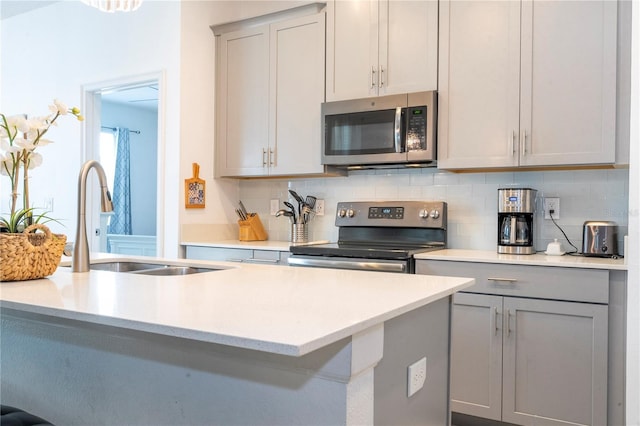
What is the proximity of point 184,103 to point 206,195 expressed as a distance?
657 millimetres

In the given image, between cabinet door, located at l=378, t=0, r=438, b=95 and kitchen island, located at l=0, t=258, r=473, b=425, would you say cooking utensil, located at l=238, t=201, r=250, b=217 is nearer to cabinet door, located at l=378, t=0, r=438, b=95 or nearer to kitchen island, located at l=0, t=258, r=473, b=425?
cabinet door, located at l=378, t=0, r=438, b=95

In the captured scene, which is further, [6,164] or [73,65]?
[73,65]

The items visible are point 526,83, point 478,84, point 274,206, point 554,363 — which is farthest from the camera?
point 274,206

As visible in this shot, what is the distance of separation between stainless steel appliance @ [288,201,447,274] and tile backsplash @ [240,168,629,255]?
13 centimetres

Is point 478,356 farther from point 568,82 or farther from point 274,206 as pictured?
point 274,206

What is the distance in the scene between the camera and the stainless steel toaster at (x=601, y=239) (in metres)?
2.59

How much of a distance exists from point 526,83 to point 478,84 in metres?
0.25

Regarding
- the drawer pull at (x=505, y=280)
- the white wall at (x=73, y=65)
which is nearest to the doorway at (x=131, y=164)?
the white wall at (x=73, y=65)

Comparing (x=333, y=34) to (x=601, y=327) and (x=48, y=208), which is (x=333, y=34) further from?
(x=48, y=208)

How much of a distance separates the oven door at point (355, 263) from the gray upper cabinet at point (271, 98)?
26.5 inches

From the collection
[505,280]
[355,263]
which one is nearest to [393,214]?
[355,263]

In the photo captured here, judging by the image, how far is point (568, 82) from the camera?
263cm

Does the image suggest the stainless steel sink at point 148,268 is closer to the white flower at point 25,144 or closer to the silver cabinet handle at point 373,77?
the white flower at point 25,144

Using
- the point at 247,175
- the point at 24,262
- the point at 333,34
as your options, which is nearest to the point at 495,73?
the point at 333,34
